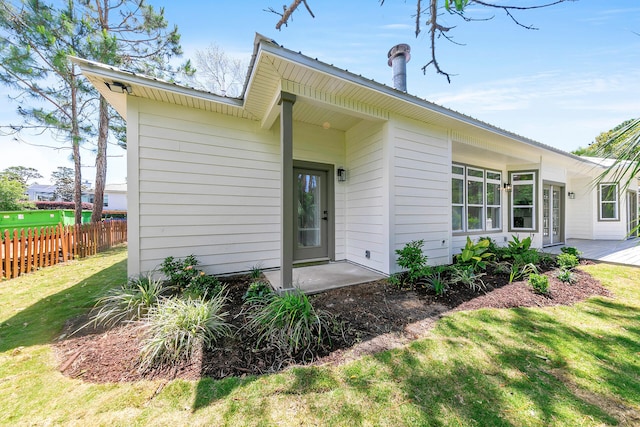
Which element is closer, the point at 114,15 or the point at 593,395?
the point at 593,395

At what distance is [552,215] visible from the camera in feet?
25.3

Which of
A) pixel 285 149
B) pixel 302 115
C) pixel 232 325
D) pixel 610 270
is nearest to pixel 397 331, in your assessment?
pixel 232 325

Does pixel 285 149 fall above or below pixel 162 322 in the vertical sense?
above

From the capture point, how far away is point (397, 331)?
259 cm

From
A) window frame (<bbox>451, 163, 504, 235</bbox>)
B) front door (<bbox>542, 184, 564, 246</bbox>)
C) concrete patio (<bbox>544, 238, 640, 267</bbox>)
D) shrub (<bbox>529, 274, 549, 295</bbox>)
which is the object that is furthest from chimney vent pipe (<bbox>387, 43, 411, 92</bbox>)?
concrete patio (<bbox>544, 238, 640, 267</bbox>)

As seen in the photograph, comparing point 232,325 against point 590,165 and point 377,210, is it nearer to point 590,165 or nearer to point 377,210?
point 377,210

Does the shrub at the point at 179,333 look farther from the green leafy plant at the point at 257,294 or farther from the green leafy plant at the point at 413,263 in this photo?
the green leafy plant at the point at 413,263

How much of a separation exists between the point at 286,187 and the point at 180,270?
2287mm

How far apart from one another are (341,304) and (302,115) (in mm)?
3615

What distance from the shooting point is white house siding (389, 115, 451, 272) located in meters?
4.42

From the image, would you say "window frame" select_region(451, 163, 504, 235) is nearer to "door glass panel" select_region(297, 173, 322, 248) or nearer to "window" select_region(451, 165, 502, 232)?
"window" select_region(451, 165, 502, 232)

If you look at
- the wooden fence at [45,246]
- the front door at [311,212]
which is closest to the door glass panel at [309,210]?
the front door at [311,212]

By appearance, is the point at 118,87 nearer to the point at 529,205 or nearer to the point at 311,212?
the point at 311,212

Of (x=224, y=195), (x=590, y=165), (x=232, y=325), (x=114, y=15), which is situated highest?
(x=114, y=15)
